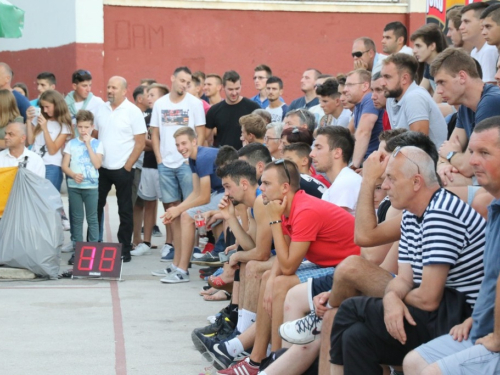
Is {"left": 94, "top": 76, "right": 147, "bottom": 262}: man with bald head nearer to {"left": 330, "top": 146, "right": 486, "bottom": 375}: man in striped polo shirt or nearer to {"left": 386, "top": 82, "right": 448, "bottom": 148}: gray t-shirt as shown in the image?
{"left": 386, "top": 82, "right": 448, "bottom": 148}: gray t-shirt

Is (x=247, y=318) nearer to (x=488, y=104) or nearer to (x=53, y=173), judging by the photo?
(x=488, y=104)

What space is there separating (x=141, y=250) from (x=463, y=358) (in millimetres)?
7415

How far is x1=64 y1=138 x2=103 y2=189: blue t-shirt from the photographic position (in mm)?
10234

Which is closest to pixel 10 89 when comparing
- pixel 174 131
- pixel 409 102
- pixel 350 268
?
pixel 174 131

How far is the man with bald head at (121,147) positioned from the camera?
1055 cm

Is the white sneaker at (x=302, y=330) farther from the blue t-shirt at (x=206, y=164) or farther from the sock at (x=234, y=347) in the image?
the blue t-shirt at (x=206, y=164)

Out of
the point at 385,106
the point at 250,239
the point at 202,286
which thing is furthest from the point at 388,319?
the point at 202,286

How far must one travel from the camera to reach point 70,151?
10305mm

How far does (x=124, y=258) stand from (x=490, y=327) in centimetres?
702

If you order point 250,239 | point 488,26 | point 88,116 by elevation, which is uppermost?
point 488,26

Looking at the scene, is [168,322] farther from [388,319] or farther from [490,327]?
[490,327]

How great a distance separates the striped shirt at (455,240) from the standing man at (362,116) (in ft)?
10.00

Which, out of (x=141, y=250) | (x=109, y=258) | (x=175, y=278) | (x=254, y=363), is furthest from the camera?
(x=141, y=250)

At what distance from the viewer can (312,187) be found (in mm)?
6781
